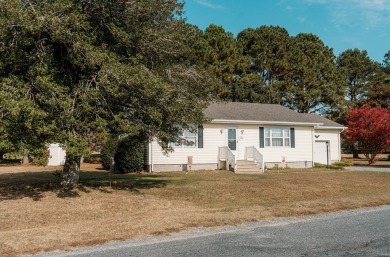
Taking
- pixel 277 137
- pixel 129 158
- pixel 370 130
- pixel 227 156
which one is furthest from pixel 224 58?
pixel 129 158

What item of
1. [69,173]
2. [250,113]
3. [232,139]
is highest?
[250,113]

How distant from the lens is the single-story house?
2155cm

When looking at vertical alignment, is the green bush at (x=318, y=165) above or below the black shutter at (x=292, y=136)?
below

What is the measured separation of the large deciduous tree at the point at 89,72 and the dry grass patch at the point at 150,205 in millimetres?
1740

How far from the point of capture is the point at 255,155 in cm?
2225

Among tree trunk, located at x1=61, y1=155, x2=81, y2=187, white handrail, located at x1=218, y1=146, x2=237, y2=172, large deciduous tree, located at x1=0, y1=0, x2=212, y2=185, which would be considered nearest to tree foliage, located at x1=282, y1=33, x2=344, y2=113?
white handrail, located at x1=218, y1=146, x2=237, y2=172

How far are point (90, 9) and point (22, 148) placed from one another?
186 inches

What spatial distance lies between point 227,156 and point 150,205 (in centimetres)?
1145

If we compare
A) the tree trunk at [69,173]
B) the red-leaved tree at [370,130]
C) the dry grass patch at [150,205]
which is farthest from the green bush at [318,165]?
the tree trunk at [69,173]

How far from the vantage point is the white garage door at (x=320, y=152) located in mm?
27881

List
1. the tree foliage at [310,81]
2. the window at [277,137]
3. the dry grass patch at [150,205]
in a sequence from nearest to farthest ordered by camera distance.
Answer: the dry grass patch at [150,205] < the window at [277,137] < the tree foliage at [310,81]

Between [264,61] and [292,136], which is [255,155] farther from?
[264,61]

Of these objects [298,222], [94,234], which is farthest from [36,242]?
[298,222]

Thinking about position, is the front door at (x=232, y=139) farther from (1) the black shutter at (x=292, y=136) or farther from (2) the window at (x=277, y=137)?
(1) the black shutter at (x=292, y=136)
